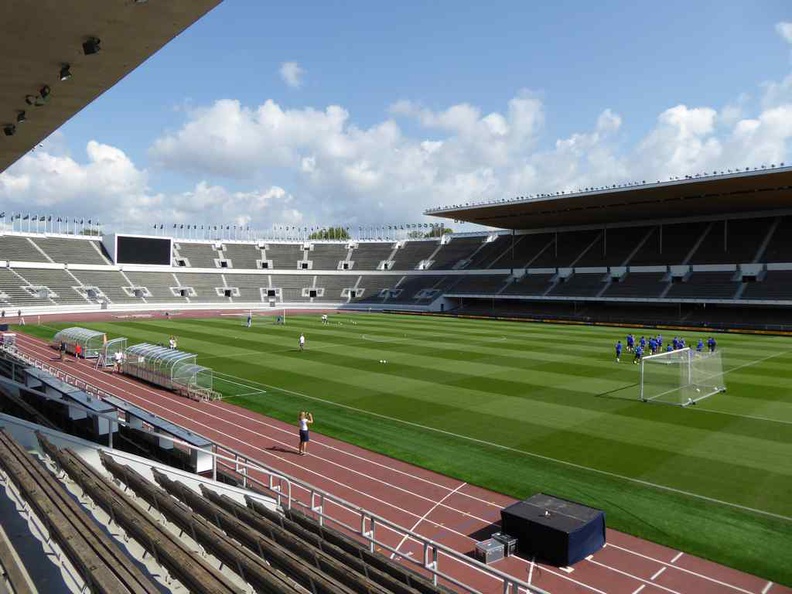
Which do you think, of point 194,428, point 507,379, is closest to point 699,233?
point 507,379

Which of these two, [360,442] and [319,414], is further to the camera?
[319,414]

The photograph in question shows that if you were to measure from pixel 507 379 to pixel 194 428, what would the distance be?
558 inches

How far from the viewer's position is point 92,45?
7.32 metres

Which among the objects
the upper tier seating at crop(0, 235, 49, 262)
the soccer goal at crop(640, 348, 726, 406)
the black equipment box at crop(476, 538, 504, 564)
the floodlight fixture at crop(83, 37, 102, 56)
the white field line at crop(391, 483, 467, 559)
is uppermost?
the upper tier seating at crop(0, 235, 49, 262)

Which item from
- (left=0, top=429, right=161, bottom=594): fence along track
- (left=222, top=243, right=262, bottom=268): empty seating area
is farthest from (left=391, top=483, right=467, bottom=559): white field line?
(left=222, top=243, right=262, bottom=268): empty seating area

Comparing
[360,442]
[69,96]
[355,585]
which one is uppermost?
[69,96]

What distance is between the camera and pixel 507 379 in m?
26.0

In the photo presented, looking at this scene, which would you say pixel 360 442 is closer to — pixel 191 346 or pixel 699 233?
pixel 191 346

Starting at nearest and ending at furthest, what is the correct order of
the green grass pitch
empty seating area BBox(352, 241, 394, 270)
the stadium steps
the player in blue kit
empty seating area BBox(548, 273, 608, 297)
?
the stadium steps < the green grass pitch < the player in blue kit < empty seating area BBox(548, 273, 608, 297) < empty seating area BBox(352, 241, 394, 270)

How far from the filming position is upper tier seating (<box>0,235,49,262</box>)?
66.9 m

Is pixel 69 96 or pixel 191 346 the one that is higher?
pixel 69 96

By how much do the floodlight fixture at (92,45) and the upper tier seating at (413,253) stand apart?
259ft

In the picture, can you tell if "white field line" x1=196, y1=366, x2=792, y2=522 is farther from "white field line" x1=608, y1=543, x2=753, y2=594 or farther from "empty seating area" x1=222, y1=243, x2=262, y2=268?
"empty seating area" x1=222, y1=243, x2=262, y2=268

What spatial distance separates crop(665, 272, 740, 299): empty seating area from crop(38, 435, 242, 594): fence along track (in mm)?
56417
